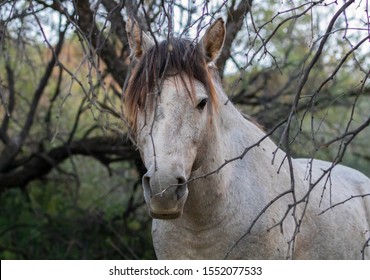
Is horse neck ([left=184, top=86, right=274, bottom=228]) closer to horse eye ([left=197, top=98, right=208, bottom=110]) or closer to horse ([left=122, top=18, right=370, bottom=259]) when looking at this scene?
horse ([left=122, top=18, right=370, bottom=259])

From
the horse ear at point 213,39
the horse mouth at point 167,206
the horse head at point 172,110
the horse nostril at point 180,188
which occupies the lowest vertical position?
the horse mouth at point 167,206

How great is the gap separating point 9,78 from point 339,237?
14.0 ft

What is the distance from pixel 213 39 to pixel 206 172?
0.68 metres

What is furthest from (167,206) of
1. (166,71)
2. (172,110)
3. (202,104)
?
(166,71)

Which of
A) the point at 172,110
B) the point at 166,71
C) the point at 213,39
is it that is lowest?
the point at 172,110

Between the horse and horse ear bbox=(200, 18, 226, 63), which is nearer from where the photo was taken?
the horse

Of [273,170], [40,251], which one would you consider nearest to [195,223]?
[273,170]

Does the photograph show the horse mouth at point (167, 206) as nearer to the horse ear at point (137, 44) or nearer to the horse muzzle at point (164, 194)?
the horse muzzle at point (164, 194)

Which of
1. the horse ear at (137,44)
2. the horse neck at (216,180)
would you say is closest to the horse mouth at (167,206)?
the horse neck at (216,180)

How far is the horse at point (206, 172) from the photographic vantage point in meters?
3.46

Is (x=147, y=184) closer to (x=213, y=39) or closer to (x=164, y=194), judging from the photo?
(x=164, y=194)

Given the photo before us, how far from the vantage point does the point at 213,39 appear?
395 centimetres

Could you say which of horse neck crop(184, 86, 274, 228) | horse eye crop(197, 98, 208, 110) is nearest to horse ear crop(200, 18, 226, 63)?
horse neck crop(184, 86, 274, 228)

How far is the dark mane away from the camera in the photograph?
3.71 metres
